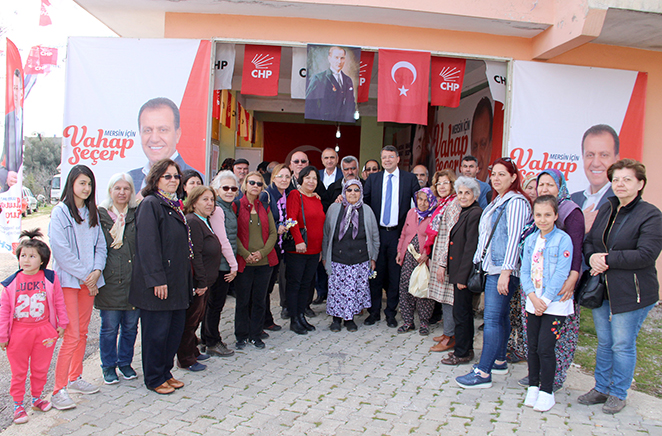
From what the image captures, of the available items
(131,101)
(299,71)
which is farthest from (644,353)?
(131,101)

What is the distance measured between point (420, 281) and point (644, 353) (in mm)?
2580

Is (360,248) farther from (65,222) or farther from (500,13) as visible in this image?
(500,13)

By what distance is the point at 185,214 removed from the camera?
3814 mm

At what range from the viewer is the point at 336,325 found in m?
5.20

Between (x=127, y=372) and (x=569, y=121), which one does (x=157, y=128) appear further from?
(x=569, y=121)

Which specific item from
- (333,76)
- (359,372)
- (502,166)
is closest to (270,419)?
(359,372)

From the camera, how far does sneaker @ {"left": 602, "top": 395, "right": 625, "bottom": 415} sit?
335cm

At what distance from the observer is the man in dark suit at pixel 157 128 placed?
6133mm

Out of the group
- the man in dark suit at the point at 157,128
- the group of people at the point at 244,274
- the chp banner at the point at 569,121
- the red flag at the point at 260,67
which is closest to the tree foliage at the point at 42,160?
the man in dark suit at the point at 157,128

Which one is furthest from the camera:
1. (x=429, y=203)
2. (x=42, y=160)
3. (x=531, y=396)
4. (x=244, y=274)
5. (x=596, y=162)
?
(x=42, y=160)

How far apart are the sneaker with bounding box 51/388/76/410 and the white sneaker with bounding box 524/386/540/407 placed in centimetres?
341

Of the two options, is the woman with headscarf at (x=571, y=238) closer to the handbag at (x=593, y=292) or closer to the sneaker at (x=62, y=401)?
the handbag at (x=593, y=292)

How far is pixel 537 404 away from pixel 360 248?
7.86ft

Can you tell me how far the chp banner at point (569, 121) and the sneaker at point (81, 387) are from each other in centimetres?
587
